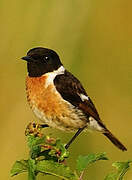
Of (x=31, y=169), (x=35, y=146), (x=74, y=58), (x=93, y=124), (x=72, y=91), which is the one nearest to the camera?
(x=31, y=169)

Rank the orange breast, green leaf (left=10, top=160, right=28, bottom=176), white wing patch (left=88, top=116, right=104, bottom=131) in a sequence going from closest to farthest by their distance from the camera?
1. green leaf (left=10, top=160, right=28, bottom=176)
2. the orange breast
3. white wing patch (left=88, top=116, right=104, bottom=131)

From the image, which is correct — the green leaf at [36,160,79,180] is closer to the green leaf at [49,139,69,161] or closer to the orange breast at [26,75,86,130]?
the green leaf at [49,139,69,161]

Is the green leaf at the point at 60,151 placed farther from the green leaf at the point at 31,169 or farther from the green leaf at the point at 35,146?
the green leaf at the point at 31,169

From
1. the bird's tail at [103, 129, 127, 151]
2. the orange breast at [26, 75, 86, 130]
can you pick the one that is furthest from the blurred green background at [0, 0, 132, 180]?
the orange breast at [26, 75, 86, 130]

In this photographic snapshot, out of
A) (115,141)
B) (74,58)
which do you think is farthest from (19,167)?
(74,58)

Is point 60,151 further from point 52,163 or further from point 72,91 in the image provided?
point 72,91
